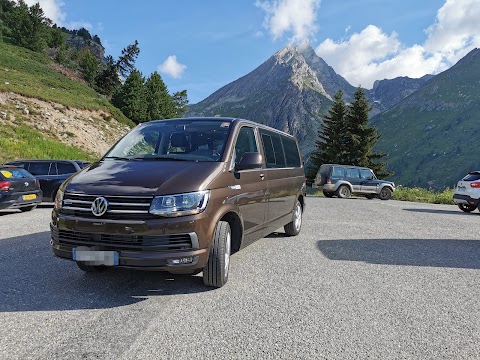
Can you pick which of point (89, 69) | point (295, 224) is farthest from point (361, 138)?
point (89, 69)

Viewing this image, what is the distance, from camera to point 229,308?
3.78 meters

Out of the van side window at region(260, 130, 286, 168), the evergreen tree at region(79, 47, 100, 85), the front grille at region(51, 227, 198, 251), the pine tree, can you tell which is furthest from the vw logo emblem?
the evergreen tree at region(79, 47, 100, 85)

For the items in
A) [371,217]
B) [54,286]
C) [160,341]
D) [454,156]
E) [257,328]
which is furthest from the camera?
[454,156]

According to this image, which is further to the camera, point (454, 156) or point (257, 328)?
point (454, 156)

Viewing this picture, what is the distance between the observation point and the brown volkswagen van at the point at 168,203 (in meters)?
3.81

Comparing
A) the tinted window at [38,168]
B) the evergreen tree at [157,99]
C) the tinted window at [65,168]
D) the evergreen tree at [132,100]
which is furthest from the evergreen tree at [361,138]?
the tinted window at [38,168]

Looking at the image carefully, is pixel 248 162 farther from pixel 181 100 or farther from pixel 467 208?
pixel 181 100

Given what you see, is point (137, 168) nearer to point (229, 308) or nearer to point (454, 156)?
point (229, 308)

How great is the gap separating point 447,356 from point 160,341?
224cm

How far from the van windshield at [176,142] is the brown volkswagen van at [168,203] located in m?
0.01

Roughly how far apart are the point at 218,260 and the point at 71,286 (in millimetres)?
1753

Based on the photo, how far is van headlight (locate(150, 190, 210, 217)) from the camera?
150 inches

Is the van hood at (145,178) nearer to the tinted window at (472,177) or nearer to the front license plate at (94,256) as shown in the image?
the front license plate at (94,256)

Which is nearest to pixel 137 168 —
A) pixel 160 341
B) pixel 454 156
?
pixel 160 341
